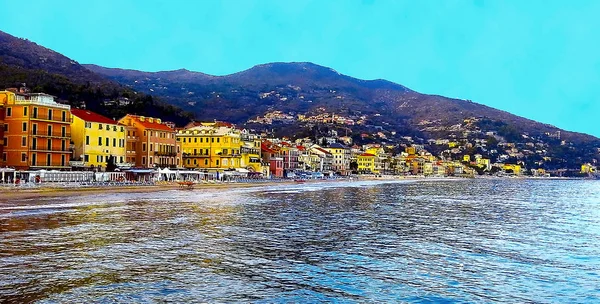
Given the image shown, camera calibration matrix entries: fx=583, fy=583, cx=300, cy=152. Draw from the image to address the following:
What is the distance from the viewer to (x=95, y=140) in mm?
77062

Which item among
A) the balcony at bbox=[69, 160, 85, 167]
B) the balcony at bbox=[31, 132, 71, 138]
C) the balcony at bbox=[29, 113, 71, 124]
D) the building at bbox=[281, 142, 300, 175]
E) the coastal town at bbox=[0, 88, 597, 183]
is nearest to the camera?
the coastal town at bbox=[0, 88, 597, 183]

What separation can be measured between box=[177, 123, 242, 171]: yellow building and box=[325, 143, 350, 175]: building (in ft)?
247

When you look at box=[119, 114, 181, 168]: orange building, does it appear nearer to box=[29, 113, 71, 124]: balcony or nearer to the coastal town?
the coastal town

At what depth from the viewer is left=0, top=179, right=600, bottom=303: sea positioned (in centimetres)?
1573

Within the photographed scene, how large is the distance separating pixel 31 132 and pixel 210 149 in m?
41.5

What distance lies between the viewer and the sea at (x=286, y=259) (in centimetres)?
1573

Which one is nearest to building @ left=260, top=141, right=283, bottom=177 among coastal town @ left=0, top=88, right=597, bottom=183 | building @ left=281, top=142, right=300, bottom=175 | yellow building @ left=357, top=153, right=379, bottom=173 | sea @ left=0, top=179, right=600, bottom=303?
coastal town @ left=0, top=88, right=597, bottom=183

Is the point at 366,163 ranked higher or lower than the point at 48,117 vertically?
lower

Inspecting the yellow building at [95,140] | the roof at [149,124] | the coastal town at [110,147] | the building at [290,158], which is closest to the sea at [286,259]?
the coastal town at [110,147]

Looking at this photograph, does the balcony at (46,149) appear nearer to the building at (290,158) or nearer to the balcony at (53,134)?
the balcony at (53,134)

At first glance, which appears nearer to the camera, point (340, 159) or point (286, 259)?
point (286, 259)

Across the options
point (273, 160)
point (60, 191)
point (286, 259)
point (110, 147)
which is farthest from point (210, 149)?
point (286, 259)

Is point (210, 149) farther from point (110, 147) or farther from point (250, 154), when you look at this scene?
point (110, 147)

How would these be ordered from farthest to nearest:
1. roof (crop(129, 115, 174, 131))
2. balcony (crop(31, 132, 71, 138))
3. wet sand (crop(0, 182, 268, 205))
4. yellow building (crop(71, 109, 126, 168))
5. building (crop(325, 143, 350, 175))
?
building (crop(325, 143, 350, 175))
roof (crop(129, 115, 174, 131))
yellow building (crop(71, 109, 126, 168))
balcony (crop(31, 132, 71, 138))
wet sand (crop(0, 182, 268, 205))
